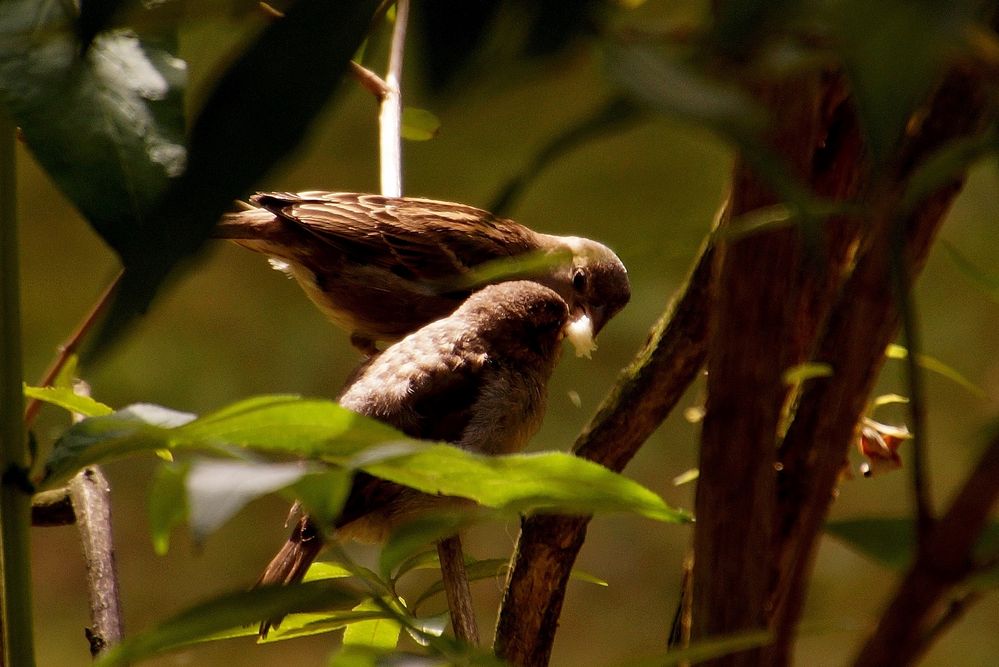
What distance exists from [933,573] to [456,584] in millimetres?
745

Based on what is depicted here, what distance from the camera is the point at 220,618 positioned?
46 centimetres

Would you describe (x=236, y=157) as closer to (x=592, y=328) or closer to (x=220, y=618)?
(x=220, y=618)

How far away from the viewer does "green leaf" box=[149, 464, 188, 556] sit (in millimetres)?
440

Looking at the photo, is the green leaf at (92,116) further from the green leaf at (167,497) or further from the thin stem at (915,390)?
the thin stem at (915,390)

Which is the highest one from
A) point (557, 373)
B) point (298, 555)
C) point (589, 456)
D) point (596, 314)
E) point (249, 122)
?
point (249, 122)

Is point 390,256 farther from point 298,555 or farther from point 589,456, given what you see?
point 589,456


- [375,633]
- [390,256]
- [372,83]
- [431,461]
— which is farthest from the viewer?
[390,256]

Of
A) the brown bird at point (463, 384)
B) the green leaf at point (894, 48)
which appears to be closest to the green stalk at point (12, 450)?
the green leaf at point (894, 48)

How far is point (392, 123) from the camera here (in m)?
1.50

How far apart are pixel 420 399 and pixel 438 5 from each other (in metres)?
1.30

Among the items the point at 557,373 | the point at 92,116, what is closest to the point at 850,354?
the point at 92,116


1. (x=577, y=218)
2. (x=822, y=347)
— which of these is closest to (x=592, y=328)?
(x=822, y=347)

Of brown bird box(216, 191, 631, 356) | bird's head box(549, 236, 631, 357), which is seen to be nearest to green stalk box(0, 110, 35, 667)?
brown bird box(216, 191, 631, 356)

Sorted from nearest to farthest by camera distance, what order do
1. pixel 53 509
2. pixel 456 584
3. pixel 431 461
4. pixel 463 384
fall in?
pixel 431 461, pixel 456 584, pixel 53 509, pixel 463 384
